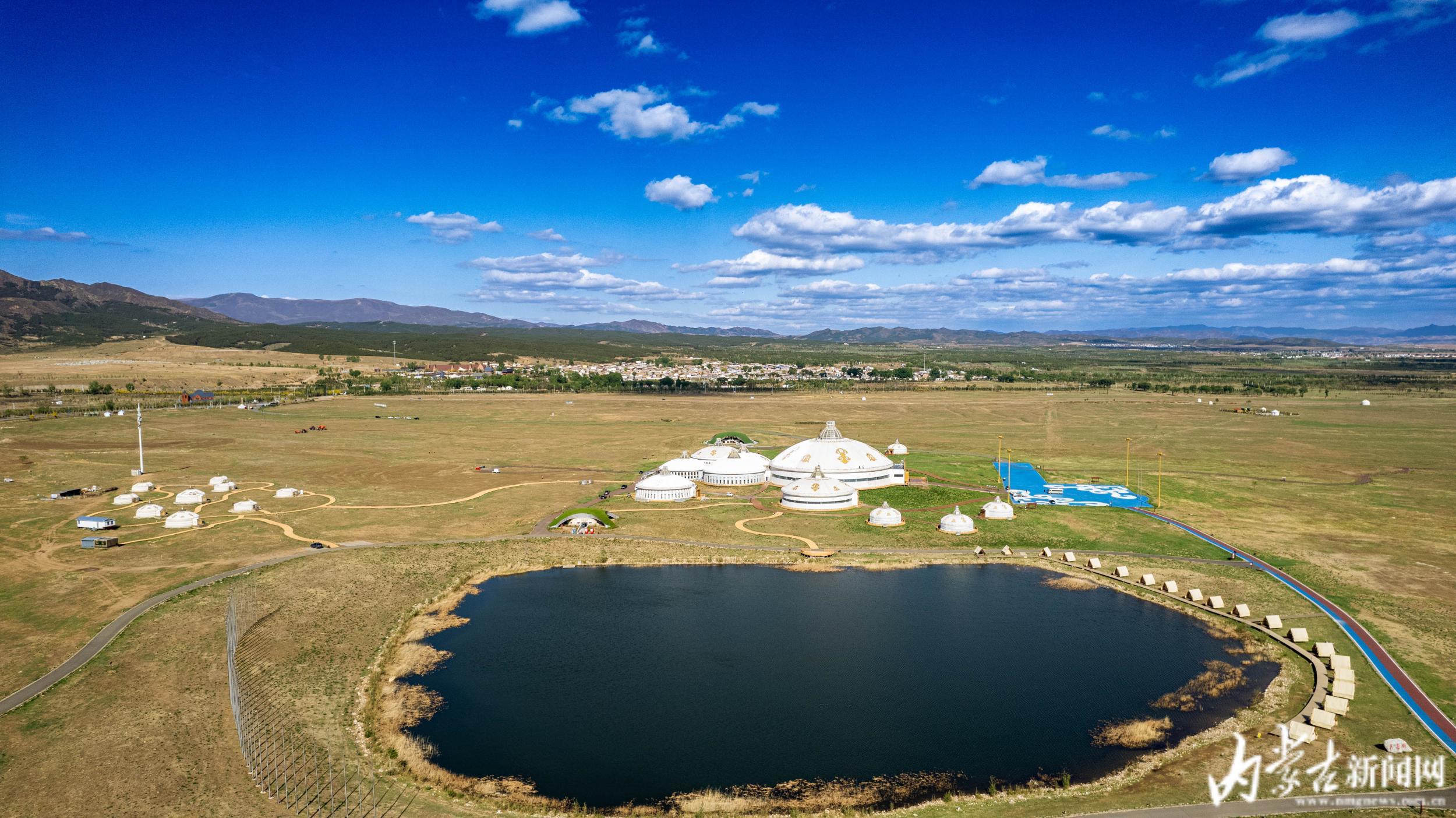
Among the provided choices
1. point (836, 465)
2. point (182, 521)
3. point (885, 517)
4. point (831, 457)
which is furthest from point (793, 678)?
point (182, 521)

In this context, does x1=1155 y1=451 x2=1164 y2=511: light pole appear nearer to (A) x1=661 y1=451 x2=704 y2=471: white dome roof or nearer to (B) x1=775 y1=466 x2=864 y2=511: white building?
(B) x1=775 y1=466 x2=864 y2=511: white building

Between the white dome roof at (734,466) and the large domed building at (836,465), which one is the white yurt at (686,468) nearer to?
the white dome roof at (734,466)

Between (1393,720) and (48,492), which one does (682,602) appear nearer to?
(1393,720)

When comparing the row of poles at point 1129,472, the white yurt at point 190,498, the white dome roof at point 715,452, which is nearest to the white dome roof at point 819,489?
the white dome roof at point 715,452

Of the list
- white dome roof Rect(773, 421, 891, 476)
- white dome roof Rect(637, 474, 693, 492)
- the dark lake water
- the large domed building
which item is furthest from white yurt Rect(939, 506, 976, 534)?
white dome roof Rect(637, 474, 693, 492)

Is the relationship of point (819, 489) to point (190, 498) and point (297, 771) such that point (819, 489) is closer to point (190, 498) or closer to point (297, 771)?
point (297, 771)
